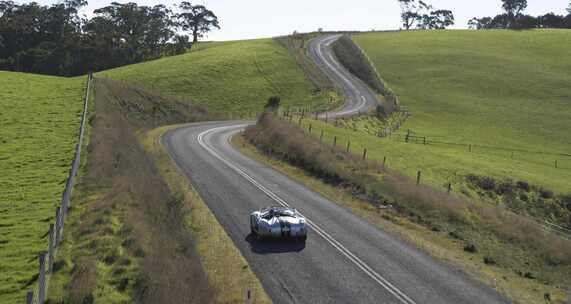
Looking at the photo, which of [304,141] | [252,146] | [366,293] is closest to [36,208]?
[366,293]

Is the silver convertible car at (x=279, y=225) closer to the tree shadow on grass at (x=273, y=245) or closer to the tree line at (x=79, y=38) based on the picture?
the tree shadow on grass at (x=273, y=245)

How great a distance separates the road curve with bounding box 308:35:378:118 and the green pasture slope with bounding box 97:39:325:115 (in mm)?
5197

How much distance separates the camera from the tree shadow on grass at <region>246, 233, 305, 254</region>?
20.0 metres

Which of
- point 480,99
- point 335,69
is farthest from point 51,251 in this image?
point 335,69

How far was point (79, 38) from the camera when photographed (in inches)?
4879

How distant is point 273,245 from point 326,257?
2.27 metres

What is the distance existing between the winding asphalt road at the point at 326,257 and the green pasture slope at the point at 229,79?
4260cm

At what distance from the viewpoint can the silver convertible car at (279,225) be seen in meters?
20.6

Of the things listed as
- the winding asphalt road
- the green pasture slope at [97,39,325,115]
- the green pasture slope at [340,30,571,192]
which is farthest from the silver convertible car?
the green pasture slope at [97,39,325,115]

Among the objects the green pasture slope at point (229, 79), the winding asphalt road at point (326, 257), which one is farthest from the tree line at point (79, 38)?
the winding asphalt road at point (326, 257)

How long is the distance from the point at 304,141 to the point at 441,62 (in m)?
75.6

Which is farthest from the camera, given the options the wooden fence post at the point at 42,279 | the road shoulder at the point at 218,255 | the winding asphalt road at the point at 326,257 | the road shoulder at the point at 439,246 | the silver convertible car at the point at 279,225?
the silver convertible car at the point at 279,225

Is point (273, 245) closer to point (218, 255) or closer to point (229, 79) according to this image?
point (218, 255)

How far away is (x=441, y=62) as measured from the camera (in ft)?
348
